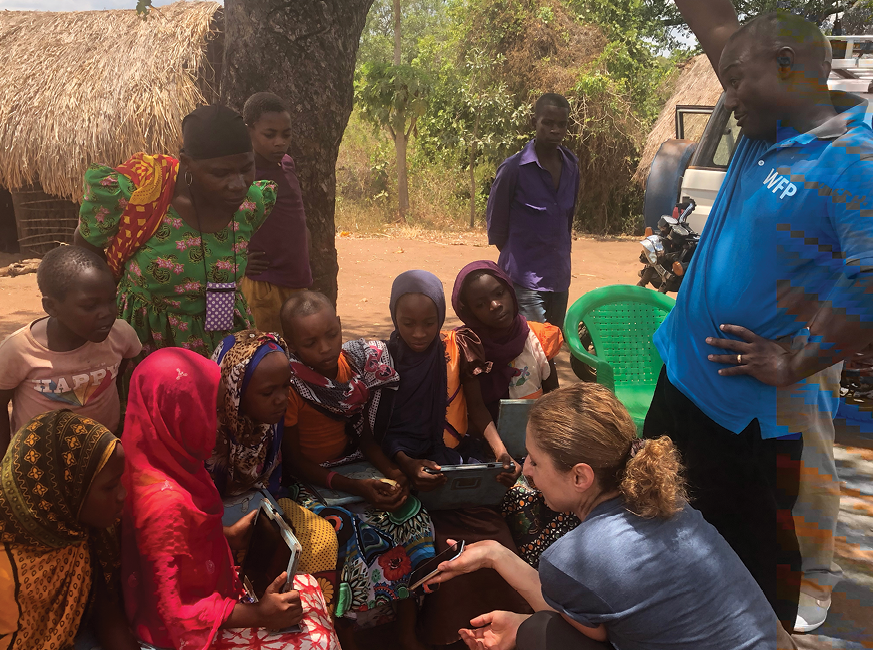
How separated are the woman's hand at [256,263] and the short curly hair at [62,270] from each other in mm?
1133

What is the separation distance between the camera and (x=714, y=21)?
2.21m

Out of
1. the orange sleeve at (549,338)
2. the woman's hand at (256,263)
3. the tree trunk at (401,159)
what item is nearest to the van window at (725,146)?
the orange sleeve at (549,338)

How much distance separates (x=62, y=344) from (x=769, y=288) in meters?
2.26

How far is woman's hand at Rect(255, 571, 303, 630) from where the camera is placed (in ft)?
5.98

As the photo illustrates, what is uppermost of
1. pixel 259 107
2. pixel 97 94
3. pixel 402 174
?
pixel 97 94

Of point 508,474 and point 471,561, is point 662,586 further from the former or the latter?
Answer: point 508,474

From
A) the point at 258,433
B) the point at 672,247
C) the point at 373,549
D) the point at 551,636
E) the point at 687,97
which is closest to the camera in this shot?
the point at 551,636

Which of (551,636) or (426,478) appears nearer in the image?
(551,636)

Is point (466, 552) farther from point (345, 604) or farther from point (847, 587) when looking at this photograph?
Answer: point (847, 587)

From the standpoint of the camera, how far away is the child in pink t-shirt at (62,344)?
219 centimetres

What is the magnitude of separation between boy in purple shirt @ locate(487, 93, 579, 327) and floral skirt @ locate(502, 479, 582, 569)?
1.76 metres

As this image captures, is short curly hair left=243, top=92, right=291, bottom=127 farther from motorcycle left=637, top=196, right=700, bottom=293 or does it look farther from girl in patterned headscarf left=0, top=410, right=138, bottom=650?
motorcycle left=637, top=196, right=700, bottom=293

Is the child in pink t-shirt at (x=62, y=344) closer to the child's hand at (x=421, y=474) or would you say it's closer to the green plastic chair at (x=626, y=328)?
the child's hand at (x=421, y=474)

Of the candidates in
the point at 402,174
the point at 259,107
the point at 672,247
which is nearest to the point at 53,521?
the point at 259,107
